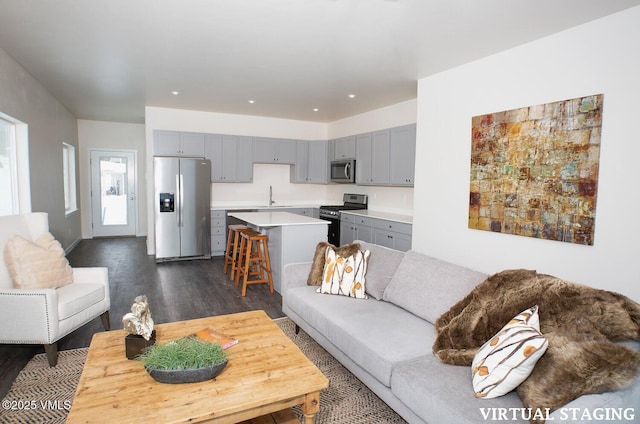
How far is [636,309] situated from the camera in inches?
64.8

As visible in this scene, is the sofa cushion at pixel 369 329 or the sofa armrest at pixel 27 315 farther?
the sofa armrest at pixel 27 315

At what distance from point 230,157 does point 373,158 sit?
2.55 m

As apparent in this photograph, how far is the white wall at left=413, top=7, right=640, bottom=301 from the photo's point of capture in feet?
8.87

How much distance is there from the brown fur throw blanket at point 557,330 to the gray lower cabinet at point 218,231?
4955 mm

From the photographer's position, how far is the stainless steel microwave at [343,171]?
6.55m

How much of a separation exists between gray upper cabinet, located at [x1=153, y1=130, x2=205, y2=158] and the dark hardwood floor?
5.93ft

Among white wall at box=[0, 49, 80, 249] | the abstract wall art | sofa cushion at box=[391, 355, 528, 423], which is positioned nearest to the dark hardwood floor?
white wall at box=[0, 49, 80, 249]

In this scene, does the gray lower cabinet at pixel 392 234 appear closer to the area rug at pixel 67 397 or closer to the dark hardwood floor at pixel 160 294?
the dark hardwood floor at pixel 160 294

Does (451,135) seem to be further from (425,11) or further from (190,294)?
(190,294)

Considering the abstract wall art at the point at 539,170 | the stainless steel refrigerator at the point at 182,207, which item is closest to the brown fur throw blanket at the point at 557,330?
the abstract wall art at the point at 539,170

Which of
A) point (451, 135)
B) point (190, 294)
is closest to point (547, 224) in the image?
point (451, 135)

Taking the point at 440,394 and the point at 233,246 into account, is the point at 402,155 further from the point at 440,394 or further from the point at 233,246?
the point at 440,394

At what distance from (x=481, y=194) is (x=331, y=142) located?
4.00 m

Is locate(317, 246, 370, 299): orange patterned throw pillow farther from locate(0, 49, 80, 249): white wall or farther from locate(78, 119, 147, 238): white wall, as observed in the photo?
locate(78, 119, 147, 238): white wall
